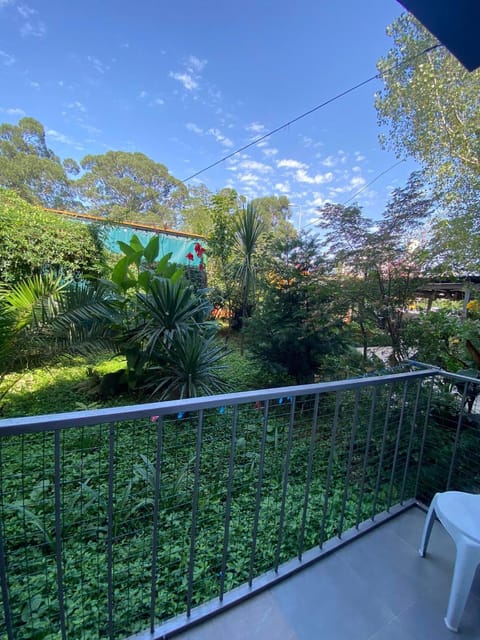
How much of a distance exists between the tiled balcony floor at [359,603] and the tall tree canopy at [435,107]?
4.77 metres

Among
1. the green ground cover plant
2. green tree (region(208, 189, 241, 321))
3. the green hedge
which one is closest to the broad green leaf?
the green hedge

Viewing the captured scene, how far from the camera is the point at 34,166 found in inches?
699

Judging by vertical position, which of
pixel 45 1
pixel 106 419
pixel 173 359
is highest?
pixel 45 1

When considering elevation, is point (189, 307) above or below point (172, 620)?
above

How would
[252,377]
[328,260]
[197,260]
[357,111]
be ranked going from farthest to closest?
[197,260], [357,111], [252,377], [328,260]

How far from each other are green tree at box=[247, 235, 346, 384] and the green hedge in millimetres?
2547

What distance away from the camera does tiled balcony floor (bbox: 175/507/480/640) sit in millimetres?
1053

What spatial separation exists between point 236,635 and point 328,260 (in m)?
3.60

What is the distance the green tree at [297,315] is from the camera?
144 inches

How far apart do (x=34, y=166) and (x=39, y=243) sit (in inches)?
730

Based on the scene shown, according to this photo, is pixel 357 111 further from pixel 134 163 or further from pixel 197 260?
pixel 134 163

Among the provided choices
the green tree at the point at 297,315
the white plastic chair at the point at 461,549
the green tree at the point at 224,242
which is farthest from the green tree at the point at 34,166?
the white plastic chair at the point at 461,549

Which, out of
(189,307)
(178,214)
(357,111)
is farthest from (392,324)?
(178,214)

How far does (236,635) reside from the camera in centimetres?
102
